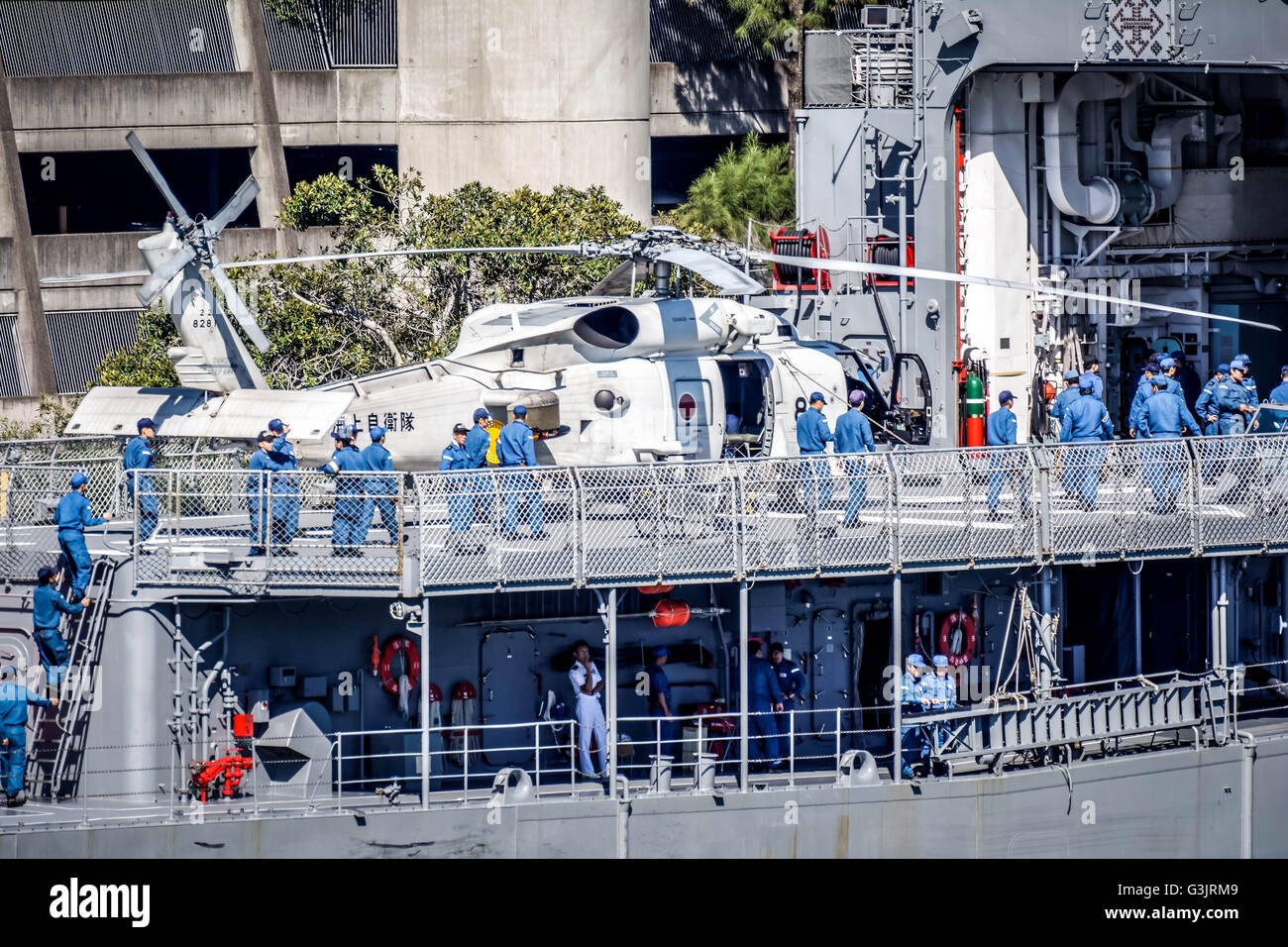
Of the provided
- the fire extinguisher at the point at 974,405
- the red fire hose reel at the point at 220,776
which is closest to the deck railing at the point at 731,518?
the red fire hose reel at the point at 220,776

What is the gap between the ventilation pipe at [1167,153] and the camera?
79.4 feet

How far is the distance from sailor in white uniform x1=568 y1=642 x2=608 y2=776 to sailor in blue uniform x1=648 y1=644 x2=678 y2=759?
2.49 ft

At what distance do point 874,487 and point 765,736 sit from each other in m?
2.66

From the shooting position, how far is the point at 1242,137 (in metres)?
25.4

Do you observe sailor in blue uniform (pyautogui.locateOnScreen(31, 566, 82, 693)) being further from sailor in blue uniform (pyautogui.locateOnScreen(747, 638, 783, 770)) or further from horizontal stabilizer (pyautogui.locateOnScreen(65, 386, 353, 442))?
sailor in blue uniform (pyautogui.locateOnScreen(747, 638, 783, 770))

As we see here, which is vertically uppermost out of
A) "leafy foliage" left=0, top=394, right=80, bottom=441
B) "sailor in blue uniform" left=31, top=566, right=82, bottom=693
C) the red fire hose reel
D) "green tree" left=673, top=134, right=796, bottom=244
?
"green tree" left=673, top=134, right=796, bottom=244

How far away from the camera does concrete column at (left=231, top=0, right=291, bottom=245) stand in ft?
127

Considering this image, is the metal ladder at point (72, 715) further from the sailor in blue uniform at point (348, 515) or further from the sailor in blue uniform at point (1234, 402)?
the sailor in blue uniform at point (1234, 402)

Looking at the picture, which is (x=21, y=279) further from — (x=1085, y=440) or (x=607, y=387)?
(x=1085, y=440)

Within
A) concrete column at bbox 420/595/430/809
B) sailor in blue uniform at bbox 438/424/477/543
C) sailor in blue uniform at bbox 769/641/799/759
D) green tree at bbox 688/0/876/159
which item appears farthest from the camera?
green tree at bbox 688/0/876/159

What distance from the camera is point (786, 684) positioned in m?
16.5

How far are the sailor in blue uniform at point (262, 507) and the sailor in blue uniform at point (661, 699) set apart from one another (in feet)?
13.5

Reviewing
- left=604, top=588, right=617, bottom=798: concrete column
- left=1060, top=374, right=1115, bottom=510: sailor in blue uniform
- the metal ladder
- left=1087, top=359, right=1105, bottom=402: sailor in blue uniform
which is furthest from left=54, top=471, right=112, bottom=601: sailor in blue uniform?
left=1087, top=359, right=1105, bottom=402: sailor in blue uniform
